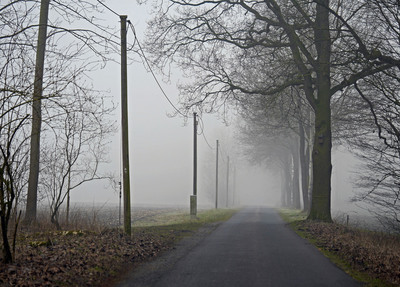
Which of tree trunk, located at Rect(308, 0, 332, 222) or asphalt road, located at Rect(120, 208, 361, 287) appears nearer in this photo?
asphalt road, located at Rect(120, 208, 361, 287)

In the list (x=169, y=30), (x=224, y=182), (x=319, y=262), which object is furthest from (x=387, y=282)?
(x=224, y=182)

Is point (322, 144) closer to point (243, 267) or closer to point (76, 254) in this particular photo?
point (243, 267)

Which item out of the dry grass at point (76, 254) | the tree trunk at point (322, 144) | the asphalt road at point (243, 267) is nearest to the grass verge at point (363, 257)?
the asphalt road at point (243, 267)

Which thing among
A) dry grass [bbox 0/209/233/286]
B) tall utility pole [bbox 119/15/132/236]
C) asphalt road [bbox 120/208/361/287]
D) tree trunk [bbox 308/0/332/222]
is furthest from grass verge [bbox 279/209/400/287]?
tall utility pole [bbox 119/15/132/236]

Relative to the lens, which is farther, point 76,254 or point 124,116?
point 124,116

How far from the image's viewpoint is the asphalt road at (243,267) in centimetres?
863

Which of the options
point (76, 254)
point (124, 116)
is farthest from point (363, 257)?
point (124, 116)

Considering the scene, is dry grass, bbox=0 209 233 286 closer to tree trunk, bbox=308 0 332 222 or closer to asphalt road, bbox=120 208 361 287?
asphalt road, bbox=120 208 361 287

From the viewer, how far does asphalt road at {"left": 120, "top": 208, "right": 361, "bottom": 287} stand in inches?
340

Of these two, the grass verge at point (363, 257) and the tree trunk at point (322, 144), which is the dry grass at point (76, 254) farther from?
the tree trunk at point (322, 144)

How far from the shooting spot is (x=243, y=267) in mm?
10148

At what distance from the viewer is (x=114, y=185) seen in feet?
64.8

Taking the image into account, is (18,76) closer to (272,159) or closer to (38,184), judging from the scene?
(38,184)

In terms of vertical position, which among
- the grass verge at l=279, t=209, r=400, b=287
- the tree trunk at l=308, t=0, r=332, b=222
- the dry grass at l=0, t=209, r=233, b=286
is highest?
the tree trunk at l=308, t=0, r=332, b=222
